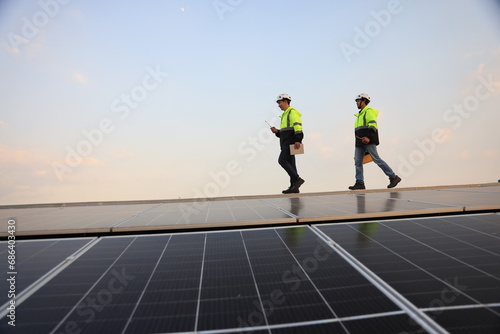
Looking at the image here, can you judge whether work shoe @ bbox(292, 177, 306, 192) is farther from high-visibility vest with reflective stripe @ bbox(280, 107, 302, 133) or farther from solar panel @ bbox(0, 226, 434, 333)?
solar panel @ bbox(0, 226, 434, 333)

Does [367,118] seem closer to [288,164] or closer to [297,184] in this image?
[288,164]

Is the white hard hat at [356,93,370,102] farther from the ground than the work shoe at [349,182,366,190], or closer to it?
farther from the ground

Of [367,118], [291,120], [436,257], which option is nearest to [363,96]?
[367,118]

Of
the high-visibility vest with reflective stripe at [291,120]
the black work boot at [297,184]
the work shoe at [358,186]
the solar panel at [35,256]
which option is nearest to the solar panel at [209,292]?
the solar panel at [35,256]

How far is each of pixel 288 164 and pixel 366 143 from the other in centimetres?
244

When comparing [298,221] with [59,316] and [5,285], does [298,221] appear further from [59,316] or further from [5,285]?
[5,285]

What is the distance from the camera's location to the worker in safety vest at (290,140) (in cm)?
923

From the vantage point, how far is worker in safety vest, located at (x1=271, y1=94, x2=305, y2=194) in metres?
9.23

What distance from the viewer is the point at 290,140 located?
9352 mm

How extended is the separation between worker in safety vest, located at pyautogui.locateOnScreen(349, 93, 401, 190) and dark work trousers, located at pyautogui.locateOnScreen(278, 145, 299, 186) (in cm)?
175

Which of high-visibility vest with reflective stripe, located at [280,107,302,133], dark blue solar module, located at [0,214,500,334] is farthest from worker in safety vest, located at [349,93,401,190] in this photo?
dark blue solar module, located at [0,214,500,334]

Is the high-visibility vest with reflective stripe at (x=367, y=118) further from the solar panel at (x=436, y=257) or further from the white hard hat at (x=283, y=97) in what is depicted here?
the solar panel at (x=436, y=257)

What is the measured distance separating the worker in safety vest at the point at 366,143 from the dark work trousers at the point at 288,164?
1.75 meters

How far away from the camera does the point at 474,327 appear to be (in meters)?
1.61
